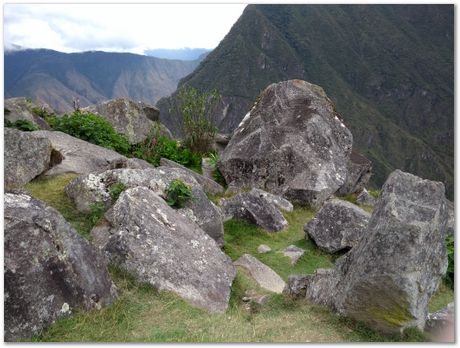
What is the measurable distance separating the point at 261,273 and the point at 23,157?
20.1 ft

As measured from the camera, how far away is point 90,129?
1562 centimetres

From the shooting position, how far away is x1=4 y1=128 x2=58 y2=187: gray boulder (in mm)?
10477

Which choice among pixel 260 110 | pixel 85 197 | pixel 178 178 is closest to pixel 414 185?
pixel 178 178

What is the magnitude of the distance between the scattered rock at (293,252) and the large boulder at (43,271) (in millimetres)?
6021

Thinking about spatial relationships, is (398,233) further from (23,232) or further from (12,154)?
(12,154)

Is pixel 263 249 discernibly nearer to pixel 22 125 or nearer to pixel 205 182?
pixel 205 182

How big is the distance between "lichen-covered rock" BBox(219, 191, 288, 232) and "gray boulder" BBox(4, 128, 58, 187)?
5168mm

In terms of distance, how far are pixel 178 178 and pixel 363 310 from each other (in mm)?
5673

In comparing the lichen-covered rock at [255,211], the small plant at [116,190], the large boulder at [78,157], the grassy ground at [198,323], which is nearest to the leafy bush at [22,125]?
the large boulder at [78,157]

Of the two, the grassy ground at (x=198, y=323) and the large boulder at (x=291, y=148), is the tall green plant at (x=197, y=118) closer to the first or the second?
the large boulder at (x=291, y=148)

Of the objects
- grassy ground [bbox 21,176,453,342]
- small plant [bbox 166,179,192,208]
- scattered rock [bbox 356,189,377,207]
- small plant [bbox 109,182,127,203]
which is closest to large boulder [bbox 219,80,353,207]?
scattered rock [bbox 356,189,377,207]

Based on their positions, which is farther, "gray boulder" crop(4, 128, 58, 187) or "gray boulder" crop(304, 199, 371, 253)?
"gray boulder" crop(304, 199, 371, 253)

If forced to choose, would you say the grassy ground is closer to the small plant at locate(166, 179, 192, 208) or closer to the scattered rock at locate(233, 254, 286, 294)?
the scattered rock at locate(233, 254, 286, 294)

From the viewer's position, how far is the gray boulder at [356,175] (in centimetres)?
1902
